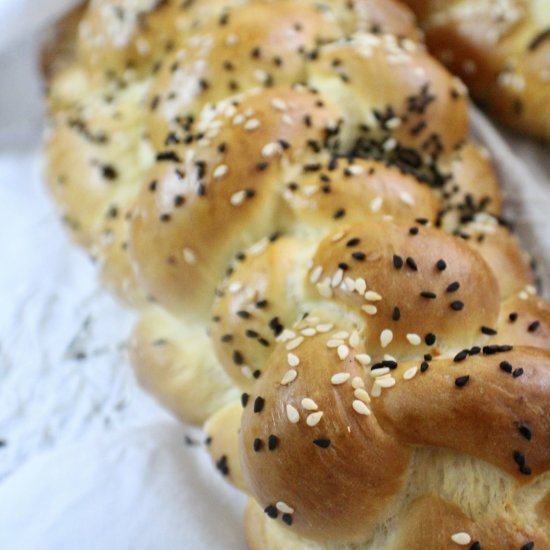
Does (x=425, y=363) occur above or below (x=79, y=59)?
below

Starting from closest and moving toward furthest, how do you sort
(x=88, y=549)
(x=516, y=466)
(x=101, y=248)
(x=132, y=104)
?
(x=516, y=466) → (x=88, y=549) → (x=101, y=248) → (x=132, y=104)

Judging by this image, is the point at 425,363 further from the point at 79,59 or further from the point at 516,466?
the point at 79,59

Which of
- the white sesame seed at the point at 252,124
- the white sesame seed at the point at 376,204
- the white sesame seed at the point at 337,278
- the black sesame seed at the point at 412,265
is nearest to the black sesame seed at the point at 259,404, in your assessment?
the white sesame seed at the point at 337,278

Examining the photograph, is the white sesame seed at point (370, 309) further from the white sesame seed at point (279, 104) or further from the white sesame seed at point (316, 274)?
the white sesame seed at point (279, 104)

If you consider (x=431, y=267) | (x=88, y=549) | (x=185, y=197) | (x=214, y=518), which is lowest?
(x=214, y=518)

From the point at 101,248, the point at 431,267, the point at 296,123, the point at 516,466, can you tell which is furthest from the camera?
the point at 101,248

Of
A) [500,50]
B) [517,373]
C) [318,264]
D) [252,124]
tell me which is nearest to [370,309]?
[318,264]

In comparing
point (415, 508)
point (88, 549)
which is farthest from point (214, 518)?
point (415, 508)

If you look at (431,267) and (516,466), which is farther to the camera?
(431,267)
